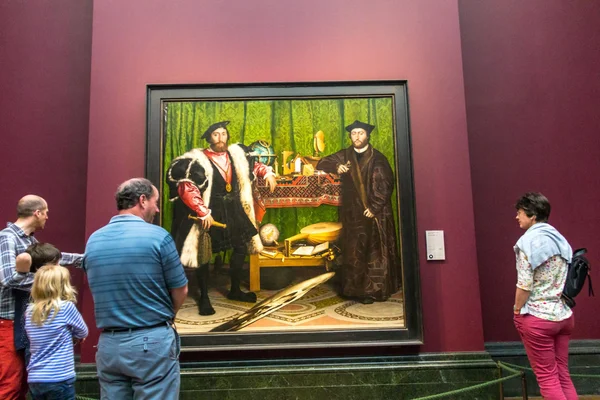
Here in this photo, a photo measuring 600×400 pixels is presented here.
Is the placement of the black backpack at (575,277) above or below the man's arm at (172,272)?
below

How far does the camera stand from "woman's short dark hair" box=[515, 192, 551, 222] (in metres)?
3.34

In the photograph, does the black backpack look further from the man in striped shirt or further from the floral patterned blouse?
the man in striped shirt

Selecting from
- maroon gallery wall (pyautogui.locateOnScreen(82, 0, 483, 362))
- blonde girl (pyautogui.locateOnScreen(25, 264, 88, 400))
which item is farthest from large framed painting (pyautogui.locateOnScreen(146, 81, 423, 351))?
blonde girl (pyautogui.locateOnScreen(25, 264, 88, 400))

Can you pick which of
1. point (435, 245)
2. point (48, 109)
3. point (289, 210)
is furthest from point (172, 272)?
point (48, 109)

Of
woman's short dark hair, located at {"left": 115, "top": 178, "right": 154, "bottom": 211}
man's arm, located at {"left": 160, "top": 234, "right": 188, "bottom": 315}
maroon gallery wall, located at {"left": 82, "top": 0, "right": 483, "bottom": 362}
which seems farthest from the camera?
maroon gallery wall, located at {"left": 82, "top": 0, "right": 483, "bottom": 362}

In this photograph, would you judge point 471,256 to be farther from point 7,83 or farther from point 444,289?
point 7,83

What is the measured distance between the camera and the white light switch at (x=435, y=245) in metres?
4.12

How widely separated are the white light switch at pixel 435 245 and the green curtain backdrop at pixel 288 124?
411 mm

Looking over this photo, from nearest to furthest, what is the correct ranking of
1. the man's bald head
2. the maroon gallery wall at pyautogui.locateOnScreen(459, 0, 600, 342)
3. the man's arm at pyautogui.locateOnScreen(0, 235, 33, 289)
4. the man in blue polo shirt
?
1. the man in blue polo shirt
2. the man's arm at pyautogui.locateOnScreen(0, 235, 33, 289)
3. the man's bald head
4. the maroon gallery wall at pyautogui.locateOnScreen(459, 0, 600, 342)

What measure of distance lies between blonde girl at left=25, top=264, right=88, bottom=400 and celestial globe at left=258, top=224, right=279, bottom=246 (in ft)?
5.53

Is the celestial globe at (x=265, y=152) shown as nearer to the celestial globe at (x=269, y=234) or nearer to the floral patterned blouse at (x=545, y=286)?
the celestial globe at (x=269, y=234)

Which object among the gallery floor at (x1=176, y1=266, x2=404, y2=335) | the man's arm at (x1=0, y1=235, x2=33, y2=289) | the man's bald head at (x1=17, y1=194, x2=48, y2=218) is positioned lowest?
the gallery floor at (x1=176, y1=266, x2=404, y2=335)

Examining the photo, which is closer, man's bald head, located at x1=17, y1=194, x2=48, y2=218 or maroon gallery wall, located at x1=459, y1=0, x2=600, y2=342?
man's bald head, located at x1=17, y1=194, x2=48, y2=218

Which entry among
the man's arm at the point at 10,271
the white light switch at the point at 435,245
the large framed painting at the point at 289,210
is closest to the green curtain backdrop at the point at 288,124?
the large framed painting at the point at 289,210
